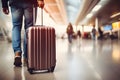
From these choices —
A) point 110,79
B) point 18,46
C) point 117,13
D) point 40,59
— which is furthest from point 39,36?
point 117,13

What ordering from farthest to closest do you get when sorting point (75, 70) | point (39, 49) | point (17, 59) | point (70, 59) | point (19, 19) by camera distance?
1. point (70, 59)
2. point (19, 19)
3. point (17, 59)
4. point (75, 70)
5. point (39, 49)

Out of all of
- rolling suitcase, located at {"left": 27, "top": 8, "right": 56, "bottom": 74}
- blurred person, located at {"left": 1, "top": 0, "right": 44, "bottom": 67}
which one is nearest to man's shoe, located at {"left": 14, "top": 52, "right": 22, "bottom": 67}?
blurred person, located at {"left": 1, "top": 0, "right": 44, "bottom": 67}

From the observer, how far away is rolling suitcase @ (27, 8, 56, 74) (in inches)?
110

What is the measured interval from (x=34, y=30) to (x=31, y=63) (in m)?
0.37

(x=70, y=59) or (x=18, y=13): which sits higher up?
(x=18, y=13)

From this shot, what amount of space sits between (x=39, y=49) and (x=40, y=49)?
0.04 feet

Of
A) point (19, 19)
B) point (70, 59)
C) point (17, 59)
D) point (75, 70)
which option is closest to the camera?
point (75, 70)

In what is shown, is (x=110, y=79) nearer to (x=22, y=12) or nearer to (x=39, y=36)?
(x=39, y=36)

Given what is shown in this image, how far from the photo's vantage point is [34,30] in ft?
9.25

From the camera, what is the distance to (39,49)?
281 centimetres

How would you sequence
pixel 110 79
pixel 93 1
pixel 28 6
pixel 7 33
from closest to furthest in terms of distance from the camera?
pixel 110 79 → pixel 28 6 → pixel 7 33 → pixel 93 1

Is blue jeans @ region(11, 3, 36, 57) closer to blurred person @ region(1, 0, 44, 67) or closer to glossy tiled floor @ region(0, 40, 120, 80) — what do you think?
blurred person @ region(1, 0, 44, 67)

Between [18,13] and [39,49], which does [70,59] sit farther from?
[39,49]

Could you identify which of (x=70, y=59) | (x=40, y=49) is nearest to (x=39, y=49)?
(x=40, y=49)
